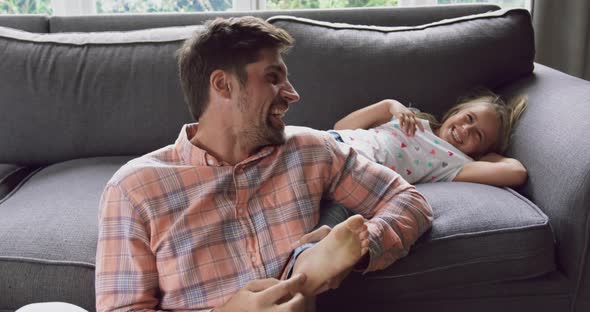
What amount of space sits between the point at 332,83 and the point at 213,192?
2.79ft

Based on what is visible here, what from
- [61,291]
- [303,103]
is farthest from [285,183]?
[303,103]

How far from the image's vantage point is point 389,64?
2.18 m

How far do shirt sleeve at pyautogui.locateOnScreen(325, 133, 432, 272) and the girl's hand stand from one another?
1.59 ft

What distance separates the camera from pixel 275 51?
1446 millimetres

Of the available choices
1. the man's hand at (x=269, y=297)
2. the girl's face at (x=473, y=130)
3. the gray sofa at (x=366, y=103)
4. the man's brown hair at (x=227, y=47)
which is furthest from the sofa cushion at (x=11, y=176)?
the girl's face at (x=473, y=130)

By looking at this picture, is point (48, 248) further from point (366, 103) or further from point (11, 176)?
point (366, 103)

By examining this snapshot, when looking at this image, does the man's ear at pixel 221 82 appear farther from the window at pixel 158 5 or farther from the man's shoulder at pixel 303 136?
the window at pixel 158 5

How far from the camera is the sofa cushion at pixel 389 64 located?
7.13 feet

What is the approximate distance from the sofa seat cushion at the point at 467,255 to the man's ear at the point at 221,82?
0.52m

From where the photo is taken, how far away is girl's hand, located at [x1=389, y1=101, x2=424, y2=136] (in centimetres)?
205

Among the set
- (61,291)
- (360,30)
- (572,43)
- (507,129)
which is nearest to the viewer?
(61,291)

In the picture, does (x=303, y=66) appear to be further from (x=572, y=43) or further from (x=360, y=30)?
(x=572, y=43)

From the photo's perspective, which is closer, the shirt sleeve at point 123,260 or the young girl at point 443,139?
the shirt sleeve at point 123,260

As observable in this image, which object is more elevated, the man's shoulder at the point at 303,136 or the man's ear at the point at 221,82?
the man's ear at the point at 221,82
